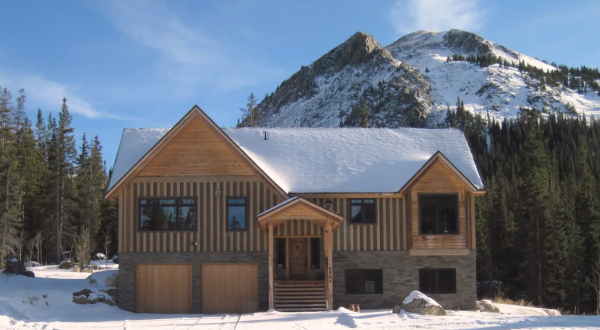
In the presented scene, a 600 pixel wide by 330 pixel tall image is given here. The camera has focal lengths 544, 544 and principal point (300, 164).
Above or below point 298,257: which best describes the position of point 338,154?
above

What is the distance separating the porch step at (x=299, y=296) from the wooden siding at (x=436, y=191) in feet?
12.9

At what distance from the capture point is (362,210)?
21.0m

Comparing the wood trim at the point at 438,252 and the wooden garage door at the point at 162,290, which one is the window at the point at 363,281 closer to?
the wood trim at the point at 438,252

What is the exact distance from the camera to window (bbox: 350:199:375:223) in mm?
20953

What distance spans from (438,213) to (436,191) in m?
0.86

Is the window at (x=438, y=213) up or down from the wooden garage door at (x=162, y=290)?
up

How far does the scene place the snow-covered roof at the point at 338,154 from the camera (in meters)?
21.0

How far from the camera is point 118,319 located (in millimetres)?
17688

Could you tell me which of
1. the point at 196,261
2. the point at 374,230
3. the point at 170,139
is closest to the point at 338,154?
the point at 374,230

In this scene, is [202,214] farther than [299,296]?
Yes

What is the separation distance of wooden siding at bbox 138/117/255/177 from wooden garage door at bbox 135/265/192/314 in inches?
143

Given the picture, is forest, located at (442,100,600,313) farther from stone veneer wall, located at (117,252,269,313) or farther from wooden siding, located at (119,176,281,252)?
wooden siding, located at (119,176,281,252)

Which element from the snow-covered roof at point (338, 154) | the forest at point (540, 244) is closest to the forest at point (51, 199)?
the snow-covered roof at point (338, 154)

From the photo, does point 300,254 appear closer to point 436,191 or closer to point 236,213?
point 236,213
